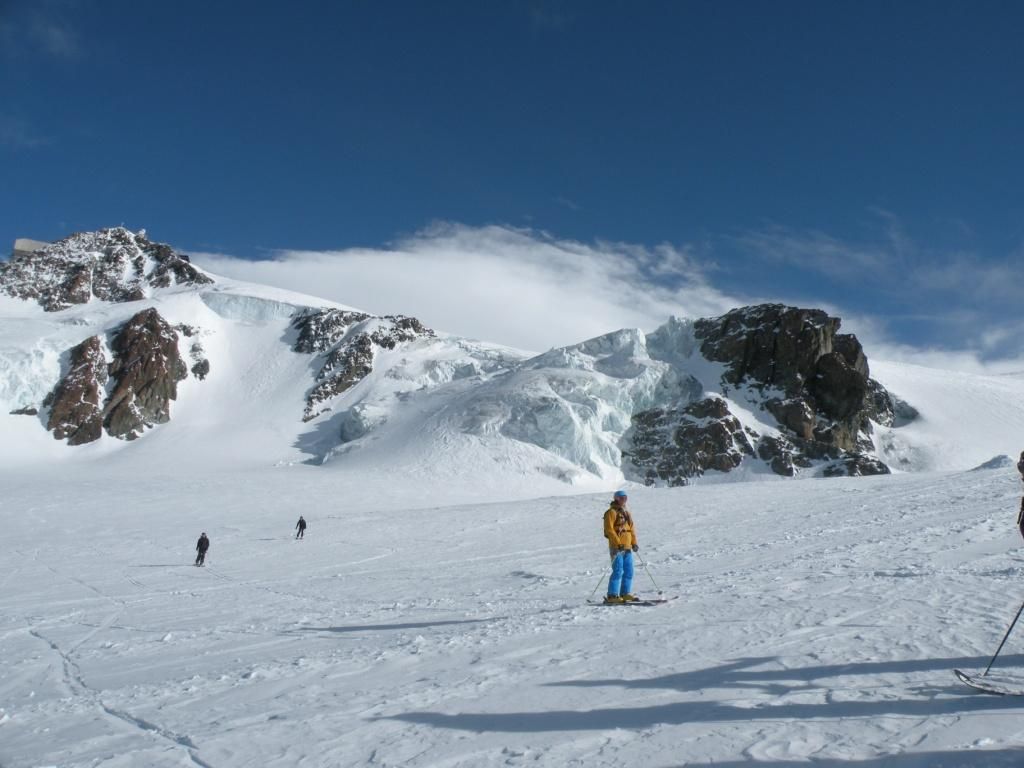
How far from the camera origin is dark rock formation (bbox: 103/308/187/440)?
73.6 metres

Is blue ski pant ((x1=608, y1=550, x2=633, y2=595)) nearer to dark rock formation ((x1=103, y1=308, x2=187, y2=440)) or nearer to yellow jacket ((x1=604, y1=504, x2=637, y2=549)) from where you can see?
yellow jacket ((x1=604, y1=504, x2=637, y2=549))

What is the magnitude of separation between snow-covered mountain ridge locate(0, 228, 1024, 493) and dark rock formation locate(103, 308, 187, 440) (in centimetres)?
20

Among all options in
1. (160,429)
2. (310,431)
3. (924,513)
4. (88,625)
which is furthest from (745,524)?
(160,429)

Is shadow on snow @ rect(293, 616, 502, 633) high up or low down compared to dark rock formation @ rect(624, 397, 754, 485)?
down

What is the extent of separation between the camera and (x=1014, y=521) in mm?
14430

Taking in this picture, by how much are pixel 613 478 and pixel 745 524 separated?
37407 millimetres

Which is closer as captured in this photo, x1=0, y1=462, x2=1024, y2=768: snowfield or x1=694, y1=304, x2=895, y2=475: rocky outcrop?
x1=0, y1=462, x2=1024, y2=768: snowfield

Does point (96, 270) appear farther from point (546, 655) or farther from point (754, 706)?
point (754, 706)

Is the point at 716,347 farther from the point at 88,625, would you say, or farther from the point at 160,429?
the point at 88,625

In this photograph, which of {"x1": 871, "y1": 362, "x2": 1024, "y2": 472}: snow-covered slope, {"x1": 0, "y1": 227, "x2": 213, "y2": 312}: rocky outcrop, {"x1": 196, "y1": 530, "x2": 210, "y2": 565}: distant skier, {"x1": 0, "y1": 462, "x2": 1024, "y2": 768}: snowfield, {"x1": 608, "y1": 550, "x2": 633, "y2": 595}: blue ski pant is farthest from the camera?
{"x1": 0, "y1": 227, "x2": 213, "y2": 312}: rocky outcrop

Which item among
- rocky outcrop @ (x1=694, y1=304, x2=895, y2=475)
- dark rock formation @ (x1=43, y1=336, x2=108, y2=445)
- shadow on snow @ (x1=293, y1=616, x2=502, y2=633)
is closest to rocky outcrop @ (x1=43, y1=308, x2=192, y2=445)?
dark rock formation @ (x1=43, y1=336, x2=108, y2=445)

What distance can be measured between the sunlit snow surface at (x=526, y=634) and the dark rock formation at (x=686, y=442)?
28.9 metres

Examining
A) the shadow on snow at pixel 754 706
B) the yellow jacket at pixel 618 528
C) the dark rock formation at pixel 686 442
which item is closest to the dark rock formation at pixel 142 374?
the dark rock formation at pixel 686 442

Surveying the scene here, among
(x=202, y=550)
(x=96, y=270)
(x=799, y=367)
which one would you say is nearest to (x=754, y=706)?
(x=202, y=550)
